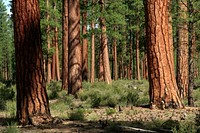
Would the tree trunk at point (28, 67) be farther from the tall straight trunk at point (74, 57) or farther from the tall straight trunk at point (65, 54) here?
the tall straight trunk at point (65, 54)

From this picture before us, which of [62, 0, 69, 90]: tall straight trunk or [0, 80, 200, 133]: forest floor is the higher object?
[62, 0, 69, 90]: tall straight trunk

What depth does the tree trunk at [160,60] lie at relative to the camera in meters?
8.38

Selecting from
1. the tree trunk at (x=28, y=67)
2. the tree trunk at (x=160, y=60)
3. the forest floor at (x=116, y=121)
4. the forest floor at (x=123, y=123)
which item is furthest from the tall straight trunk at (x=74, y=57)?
the tree trunk at (x=28, y=67)

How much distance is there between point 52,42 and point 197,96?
2109cm

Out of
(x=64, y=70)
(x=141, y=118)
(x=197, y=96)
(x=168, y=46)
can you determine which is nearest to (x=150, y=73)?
(x=168, y=46)

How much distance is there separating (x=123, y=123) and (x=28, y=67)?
229 centimetres

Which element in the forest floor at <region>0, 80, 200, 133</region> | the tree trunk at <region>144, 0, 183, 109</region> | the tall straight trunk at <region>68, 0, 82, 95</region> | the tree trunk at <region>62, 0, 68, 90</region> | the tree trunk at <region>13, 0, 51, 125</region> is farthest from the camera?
the tree trunk at <region>62, 0, 68, 90</region>

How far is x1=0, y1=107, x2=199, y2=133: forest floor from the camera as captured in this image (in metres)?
6.05

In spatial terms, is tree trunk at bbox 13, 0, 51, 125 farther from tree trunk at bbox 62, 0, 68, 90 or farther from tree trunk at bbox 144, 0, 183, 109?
tree trunk at bbox 62, 0, 68, 90

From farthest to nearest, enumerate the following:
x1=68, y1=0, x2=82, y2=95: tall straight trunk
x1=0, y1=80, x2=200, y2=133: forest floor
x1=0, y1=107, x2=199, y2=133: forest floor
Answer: x1=68, y1=0, x2=82, y2=95: tall straight trunk → x1=0, y1=107, x2=199, y2=133: forest floor → x1=0, y1=80, x2=200, y2=133: forest floor

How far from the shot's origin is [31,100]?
686 cm

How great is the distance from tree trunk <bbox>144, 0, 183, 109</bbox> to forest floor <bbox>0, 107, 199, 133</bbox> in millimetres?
329

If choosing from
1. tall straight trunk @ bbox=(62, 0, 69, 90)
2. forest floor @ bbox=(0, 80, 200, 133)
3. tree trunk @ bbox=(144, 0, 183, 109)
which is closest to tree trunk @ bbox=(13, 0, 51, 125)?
forest floor @ bbox=(0, 80, 200, 133)

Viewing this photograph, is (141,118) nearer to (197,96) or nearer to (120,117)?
(120,117)
